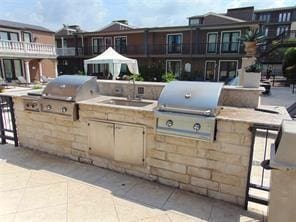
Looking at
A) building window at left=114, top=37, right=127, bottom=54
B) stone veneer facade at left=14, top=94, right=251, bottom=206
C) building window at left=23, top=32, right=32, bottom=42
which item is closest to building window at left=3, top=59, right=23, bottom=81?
building window at left=23, top=32, right=32, bottom=42

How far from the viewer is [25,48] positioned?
1898cm

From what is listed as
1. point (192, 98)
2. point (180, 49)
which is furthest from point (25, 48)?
point (192, 98)

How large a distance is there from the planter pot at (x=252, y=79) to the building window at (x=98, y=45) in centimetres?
2276

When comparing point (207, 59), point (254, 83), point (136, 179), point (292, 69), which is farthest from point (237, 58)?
point (136, 179)

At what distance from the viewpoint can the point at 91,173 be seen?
362 centimetres

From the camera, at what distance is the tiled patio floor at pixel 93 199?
103 inches

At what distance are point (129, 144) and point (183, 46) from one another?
19266mm

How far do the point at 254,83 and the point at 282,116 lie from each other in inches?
31.8

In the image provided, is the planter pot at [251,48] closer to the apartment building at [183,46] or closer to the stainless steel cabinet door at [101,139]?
the stainless steel cabinet door at [101,139]

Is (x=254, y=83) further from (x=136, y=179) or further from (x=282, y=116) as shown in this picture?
(x=136, y=179)

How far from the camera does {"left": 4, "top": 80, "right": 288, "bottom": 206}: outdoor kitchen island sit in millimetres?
2730

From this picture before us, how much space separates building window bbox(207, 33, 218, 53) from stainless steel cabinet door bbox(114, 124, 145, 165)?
18.9 meters

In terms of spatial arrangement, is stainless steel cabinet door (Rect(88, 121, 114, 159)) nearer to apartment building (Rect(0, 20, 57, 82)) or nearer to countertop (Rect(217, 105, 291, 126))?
countertop (Rect(217, 105, 291, 126))

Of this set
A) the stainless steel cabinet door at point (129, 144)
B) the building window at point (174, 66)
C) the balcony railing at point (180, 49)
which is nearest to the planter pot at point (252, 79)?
the stainless steel cabinet door at point (129, 144)
